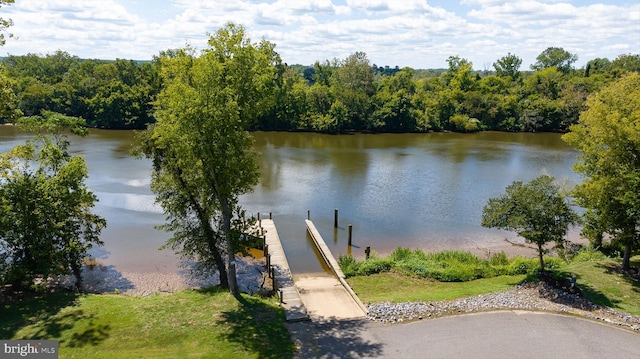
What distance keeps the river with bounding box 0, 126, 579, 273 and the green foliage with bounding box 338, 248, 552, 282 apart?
10.9ft

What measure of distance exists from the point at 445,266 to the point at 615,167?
8.50 m

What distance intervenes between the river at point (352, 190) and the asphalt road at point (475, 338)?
9.24m

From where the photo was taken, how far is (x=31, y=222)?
17.1 metres

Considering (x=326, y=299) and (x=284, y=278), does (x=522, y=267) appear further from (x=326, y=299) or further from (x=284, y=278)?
(x=284, y=278)

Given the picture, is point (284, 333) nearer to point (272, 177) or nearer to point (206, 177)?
point (206, 177)

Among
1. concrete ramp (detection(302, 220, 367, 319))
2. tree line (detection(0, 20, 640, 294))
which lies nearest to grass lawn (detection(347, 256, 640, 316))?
concrete ramp (detection(302, 220, 367, 319))

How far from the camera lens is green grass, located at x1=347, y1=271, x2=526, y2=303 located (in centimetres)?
1738

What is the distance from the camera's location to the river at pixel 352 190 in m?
26.9

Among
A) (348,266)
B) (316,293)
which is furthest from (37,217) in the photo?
(348,266)

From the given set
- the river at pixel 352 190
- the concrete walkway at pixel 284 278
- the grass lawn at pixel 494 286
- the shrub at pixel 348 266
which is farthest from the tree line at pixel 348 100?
the grass lawn at pixel 494 286

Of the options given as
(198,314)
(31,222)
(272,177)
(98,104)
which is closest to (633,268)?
(198,314)

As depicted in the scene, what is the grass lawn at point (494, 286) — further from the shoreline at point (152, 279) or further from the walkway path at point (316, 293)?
the shoreline at point (152, 279)

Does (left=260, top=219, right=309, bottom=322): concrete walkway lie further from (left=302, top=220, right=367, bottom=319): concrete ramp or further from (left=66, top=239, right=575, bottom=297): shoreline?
(left=66, top=239, right=575, bottom=297): shoreline

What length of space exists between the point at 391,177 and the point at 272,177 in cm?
1126
